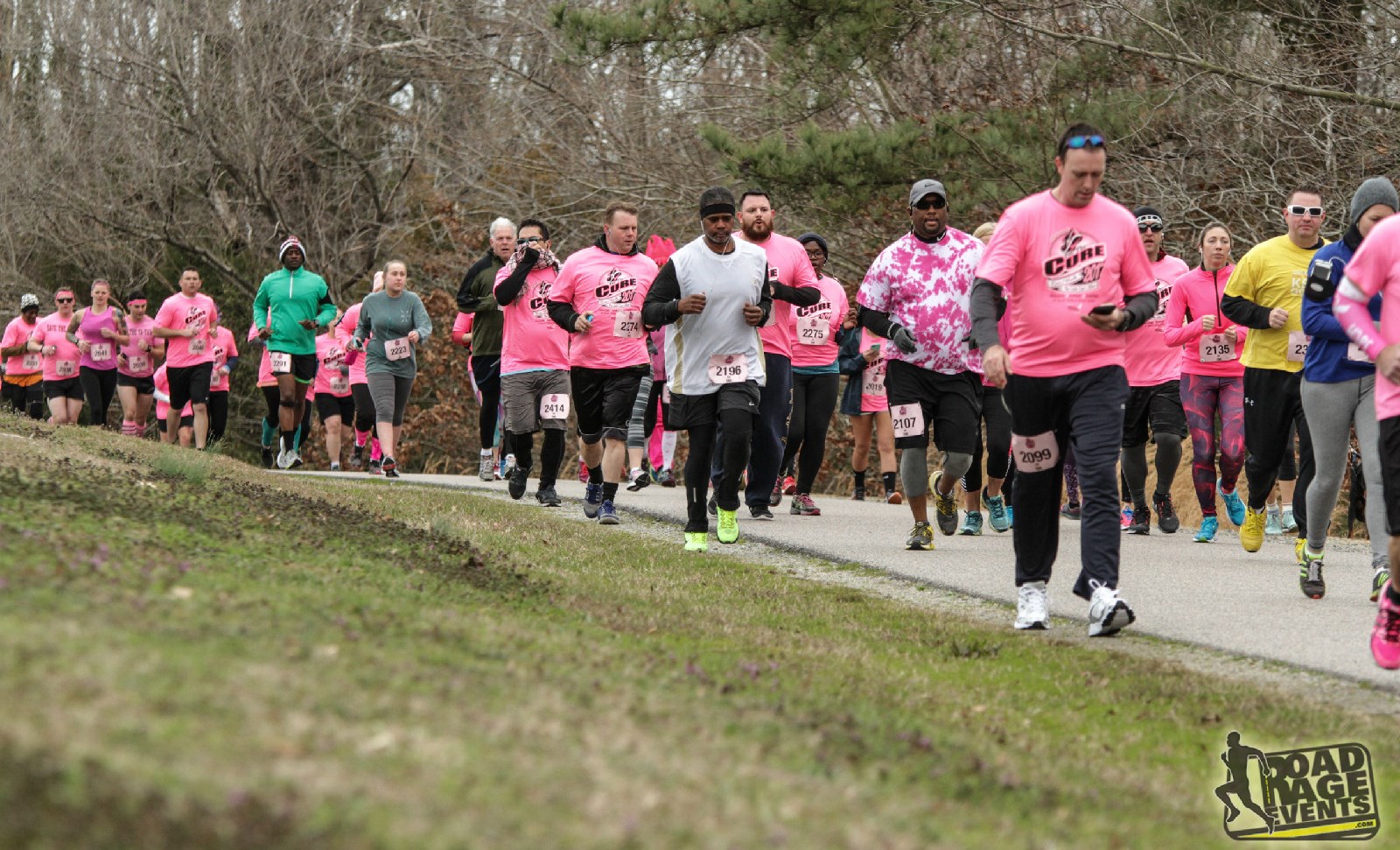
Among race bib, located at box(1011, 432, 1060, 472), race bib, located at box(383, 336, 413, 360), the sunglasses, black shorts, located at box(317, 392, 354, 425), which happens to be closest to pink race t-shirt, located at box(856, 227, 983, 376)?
race bib, located at box(1011, 432, 1060, 472)

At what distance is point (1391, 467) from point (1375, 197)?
233 cm

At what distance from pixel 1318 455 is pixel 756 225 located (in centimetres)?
402

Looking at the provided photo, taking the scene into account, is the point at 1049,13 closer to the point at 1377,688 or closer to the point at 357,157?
the point at 1377,688

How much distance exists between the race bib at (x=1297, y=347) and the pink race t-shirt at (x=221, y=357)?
1402cm

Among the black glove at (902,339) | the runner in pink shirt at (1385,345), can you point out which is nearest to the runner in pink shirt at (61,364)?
the black glove at (902,339)

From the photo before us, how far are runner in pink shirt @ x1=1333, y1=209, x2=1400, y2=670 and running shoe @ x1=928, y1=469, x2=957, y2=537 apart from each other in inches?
194

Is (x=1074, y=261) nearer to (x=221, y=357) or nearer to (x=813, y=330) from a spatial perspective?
(x=813, y=330)

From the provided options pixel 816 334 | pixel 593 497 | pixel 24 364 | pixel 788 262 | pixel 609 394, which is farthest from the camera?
pixel 24 364

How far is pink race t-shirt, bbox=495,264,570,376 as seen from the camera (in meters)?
14.0

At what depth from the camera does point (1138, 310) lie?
782 cm

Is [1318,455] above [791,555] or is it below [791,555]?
above

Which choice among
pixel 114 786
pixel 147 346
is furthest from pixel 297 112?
pixel 114 786

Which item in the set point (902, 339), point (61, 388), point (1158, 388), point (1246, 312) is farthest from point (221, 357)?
point (1246, 312)

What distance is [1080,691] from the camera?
6.56 m
